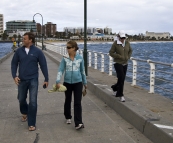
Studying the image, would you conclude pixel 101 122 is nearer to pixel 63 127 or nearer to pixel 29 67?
pixel 63 127

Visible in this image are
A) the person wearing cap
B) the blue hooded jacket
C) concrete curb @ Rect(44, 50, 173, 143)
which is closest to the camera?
concrete curb @ Rect(44, 50, 173, 143)

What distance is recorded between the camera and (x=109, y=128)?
6.68m

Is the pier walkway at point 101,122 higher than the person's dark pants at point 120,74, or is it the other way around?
the person's dark pants at point 120,74

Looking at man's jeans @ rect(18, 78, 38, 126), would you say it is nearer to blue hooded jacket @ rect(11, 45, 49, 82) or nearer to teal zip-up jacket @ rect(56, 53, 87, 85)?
blue hooded jacket @ rect(11, 45, 49, 82)

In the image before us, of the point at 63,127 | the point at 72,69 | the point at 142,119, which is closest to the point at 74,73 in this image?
the point at 72,69

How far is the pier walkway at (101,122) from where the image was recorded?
5.94 metres

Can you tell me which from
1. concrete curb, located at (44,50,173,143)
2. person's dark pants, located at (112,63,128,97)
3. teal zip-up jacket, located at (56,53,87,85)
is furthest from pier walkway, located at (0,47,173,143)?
teal zip-up jacket, located at (56,53,87,85)

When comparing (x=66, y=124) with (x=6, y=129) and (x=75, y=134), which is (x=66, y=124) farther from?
(x=6, y=129)

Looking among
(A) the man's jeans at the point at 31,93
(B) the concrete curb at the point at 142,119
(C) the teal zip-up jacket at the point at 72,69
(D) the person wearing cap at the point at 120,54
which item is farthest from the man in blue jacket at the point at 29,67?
(D) the person wearing cap at the point at 120,54

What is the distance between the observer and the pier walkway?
5.94 metres

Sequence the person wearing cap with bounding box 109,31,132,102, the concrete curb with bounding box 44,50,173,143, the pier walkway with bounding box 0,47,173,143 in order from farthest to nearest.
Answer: the person wearing cap with bounding box 109,31,132,102, the pier walkway with bounding box 0,47,173,143, the concrete curb with bounding box 44,50,173,143

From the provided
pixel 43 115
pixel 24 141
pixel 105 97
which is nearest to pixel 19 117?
pixel 43 115

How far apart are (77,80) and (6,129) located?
1.70m

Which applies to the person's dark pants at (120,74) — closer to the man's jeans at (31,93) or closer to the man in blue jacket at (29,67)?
the man in blue jacket at (29,67)
